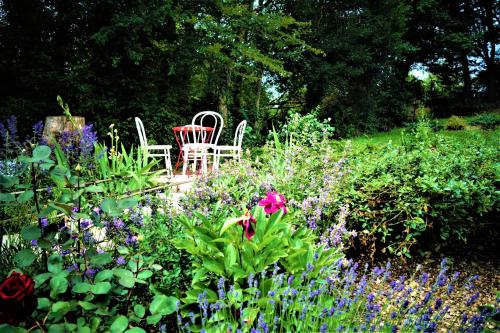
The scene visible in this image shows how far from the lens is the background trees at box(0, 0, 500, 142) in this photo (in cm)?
767

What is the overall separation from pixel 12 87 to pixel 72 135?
420 centimetres

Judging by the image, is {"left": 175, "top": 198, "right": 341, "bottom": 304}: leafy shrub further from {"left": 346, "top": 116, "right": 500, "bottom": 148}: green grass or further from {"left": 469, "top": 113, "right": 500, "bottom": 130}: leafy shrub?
{"left": 469, "top": 113, "right": 500, "bottom": 130}: leafy shrub

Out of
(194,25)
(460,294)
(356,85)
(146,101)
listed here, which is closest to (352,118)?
(356,85)

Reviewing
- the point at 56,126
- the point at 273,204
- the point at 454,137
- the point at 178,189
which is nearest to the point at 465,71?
the point at 454,137

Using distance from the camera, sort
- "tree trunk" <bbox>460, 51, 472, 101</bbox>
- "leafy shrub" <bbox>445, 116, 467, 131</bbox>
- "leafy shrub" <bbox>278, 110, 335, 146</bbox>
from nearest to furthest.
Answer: "leafy shrub" <bbox>278, 110, 335, 146</bbox> → "leafy shrub" <bbox>445, 116, 467, 131</bbox> → "tree trunk" <bbox>460, 51, 472, 101</bbox>

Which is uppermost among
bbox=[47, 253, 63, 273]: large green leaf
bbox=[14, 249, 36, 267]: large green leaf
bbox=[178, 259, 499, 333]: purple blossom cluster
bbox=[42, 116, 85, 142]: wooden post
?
bbox=[42, 116, 85, 142]: wooden post

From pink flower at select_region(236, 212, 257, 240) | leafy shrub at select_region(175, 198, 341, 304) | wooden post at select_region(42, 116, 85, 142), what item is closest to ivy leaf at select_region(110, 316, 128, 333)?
leafy shrub at select_region(175, 198, 341, 304)

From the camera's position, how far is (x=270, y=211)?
5.79 feet

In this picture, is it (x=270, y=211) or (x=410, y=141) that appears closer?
(x=270, y=211)

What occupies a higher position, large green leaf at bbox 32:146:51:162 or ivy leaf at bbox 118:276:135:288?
large green leaf at bbox 32:146:51:162

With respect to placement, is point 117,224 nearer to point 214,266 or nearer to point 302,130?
point 214,266

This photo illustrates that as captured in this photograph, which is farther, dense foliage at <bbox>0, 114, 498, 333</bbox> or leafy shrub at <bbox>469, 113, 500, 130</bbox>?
leafy shrub at <bbox>469, 113, 500, 130</bbox>

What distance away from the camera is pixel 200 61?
29.1 feet

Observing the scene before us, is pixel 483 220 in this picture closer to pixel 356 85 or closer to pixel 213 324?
pixel 213 324
